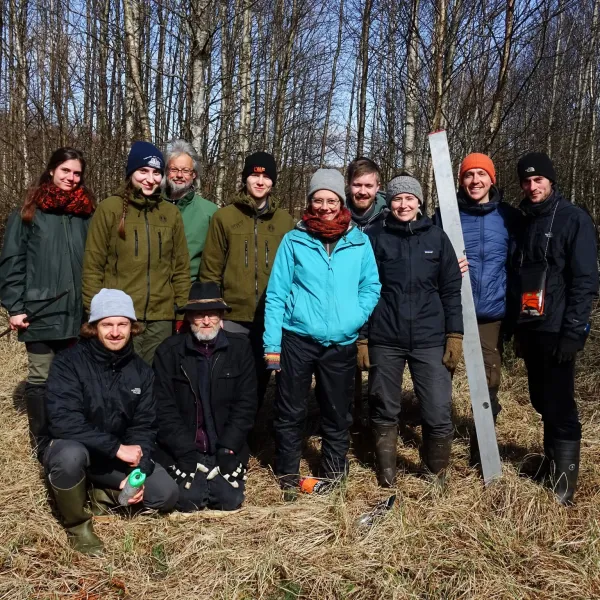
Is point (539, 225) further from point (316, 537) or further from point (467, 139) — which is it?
point (467, 139)

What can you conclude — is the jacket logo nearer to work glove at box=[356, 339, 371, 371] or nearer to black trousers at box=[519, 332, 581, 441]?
work glove at box=[356, 339, 371, 371]

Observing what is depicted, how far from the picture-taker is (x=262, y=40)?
46.7 ft

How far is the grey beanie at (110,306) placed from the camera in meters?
3.02

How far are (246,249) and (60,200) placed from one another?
124 centimetres

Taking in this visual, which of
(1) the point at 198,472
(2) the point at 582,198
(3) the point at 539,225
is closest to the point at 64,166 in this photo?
(1) the point at 198,472

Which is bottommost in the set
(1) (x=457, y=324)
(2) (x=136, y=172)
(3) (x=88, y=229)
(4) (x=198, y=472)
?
(4) (x=198, y=472)

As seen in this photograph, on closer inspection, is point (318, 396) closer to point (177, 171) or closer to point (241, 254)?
point (241, 254)

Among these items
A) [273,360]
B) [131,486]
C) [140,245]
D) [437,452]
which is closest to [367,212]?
[273,360]

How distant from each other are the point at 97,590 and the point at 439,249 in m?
2.60

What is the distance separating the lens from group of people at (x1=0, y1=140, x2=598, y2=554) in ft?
10.3

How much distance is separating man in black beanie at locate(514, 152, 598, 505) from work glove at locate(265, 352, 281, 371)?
1.50 metres

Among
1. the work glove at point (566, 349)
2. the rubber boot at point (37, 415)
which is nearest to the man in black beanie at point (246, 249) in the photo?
the rubber boot at point (37, 415)

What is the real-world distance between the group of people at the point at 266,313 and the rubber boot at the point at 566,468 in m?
0.01

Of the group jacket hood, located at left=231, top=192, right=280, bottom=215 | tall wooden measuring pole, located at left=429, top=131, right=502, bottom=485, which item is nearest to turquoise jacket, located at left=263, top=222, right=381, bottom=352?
jacket hood, located at left=231, top=192, right=280, bottom=215
